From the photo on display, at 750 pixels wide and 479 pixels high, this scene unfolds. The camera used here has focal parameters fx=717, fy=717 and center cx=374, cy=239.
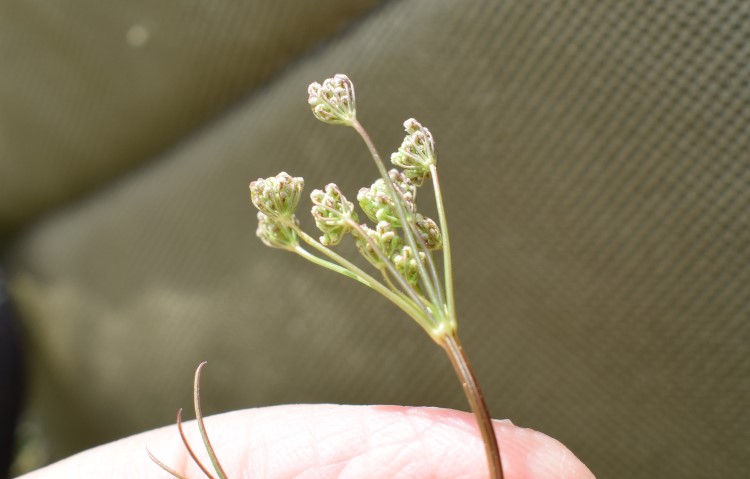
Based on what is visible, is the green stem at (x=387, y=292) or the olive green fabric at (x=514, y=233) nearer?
the green stem at (x=387, y=292)

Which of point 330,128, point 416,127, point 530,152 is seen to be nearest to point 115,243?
point 330,128

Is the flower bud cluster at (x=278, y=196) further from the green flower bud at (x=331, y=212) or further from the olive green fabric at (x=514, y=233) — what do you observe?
the olive green fabric at (x=514, y=233)

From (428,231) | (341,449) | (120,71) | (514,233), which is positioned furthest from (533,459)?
(120,71)

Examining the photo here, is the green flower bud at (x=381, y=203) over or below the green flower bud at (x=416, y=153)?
below

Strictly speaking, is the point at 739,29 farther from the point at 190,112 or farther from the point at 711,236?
the point at 190,112

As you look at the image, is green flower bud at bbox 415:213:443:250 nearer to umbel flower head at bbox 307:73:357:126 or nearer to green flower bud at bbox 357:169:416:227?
green flower bud at bbox 357:169:416:227

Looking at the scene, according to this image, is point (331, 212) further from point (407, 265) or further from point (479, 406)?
point (479, 406)

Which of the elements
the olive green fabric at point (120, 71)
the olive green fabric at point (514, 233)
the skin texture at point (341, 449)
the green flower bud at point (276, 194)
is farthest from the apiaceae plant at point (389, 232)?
the olive green fabric at point (120, 71)
